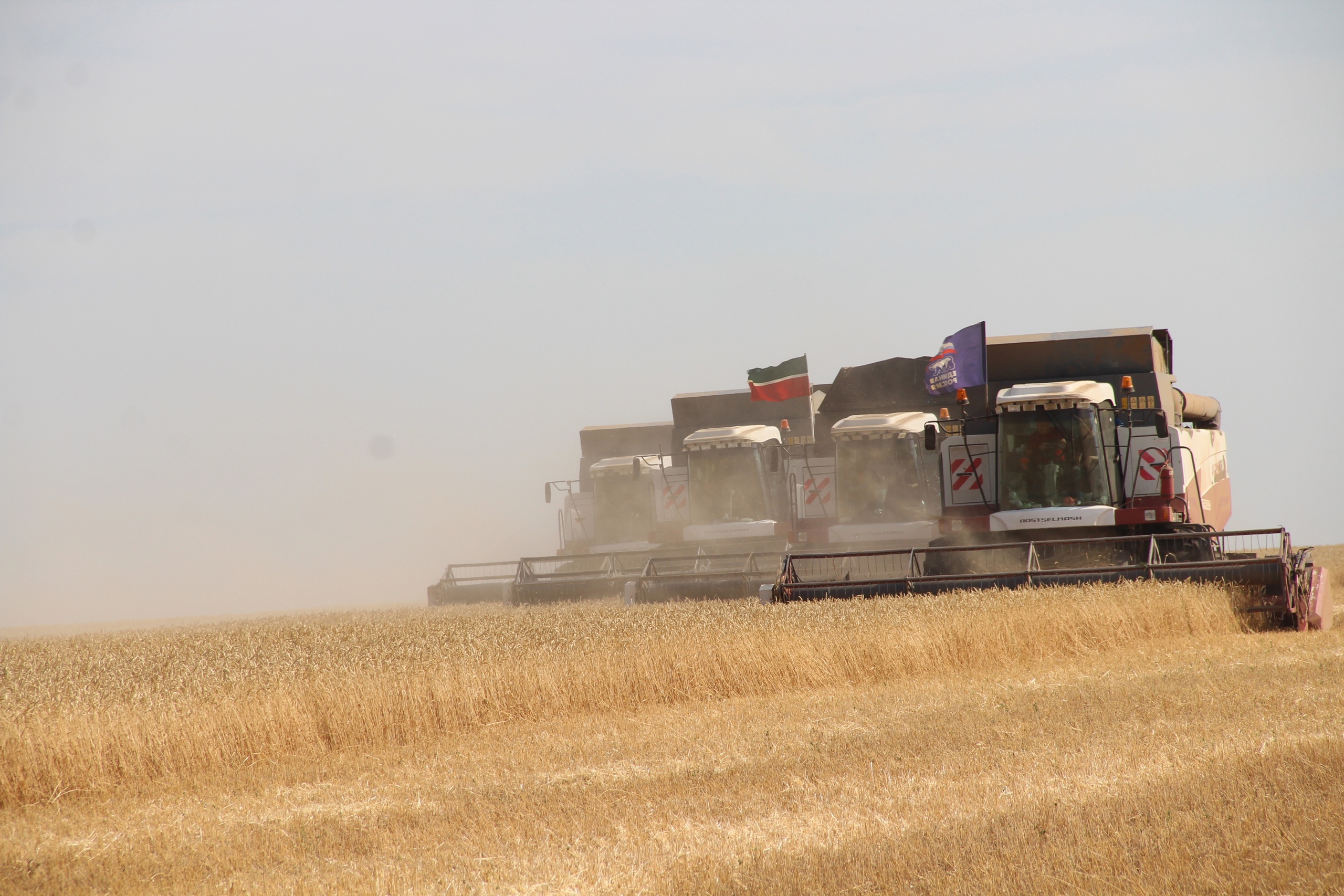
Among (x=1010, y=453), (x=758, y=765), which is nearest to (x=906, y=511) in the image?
(x=1010, y=453)

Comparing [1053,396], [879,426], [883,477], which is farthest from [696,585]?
[1053,396]

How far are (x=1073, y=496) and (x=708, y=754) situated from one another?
8139mm

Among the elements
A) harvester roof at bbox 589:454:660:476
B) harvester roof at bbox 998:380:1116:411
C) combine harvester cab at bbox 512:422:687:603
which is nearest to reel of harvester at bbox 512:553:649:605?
combine harvester cab at bbox 512:422:687:603

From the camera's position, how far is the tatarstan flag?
1912cm

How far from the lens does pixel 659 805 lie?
494cm

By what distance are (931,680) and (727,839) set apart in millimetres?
4486

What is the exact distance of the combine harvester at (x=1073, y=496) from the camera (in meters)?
11.4

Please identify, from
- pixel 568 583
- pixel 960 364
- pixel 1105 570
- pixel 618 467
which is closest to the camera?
pixel 1105 570

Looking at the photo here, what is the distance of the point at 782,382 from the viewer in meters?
19.3

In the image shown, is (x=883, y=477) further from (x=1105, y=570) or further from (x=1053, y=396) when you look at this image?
(x=1105, y=570)

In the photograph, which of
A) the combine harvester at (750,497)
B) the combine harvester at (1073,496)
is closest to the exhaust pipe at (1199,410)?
the combine harvester at (1073,496)

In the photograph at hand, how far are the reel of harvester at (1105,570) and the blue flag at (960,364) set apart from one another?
2579mm

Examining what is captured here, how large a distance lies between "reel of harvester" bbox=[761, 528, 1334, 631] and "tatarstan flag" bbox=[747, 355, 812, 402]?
18.3 feet

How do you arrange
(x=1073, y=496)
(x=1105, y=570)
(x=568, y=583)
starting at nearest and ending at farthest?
1. (x=1105, y=570)
2. (x=1073, y=496)
3. (x=568, y=583)
